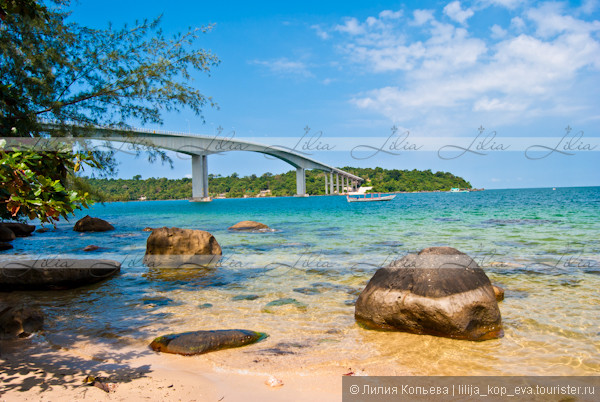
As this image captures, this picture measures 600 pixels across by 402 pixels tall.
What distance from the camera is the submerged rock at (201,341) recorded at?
15.4 ft

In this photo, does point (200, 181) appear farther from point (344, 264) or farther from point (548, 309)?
point (548, 309)

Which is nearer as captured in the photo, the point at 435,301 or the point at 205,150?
the point at 435,301

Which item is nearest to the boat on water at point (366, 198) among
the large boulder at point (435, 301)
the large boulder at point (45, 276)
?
the large boulder at point (45, 276)

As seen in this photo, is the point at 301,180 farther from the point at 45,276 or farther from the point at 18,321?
the point at 18,321

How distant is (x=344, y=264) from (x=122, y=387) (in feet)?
25.9

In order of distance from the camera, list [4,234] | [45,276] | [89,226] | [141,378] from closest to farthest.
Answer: [141,378] → [45,276] → [4,234] → [89,226]

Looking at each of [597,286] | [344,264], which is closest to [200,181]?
[344,264]

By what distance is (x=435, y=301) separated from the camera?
5.12 meters

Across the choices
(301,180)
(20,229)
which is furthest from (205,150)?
(301,180)

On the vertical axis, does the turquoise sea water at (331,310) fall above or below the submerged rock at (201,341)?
below

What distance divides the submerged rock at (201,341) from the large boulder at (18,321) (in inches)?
75.1

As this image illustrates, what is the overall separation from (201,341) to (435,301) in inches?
123

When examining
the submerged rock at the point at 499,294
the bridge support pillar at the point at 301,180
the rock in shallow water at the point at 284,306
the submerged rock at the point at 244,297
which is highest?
the bridge support pillar at the point at 301,180

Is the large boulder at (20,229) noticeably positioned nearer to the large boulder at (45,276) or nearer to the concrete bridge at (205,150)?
the concrete bridge at (205,150)
